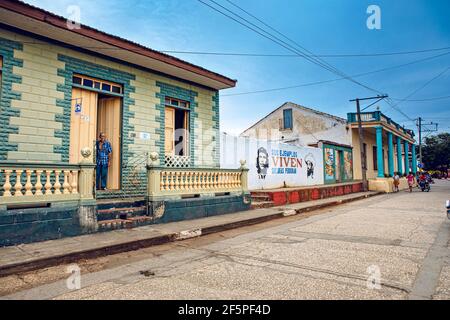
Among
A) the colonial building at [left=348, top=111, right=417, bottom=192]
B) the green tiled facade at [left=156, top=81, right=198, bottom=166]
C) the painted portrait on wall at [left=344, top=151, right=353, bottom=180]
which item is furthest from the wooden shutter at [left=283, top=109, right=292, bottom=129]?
the green tiled facade at [left=156, top=81, right=198, bottom=166]

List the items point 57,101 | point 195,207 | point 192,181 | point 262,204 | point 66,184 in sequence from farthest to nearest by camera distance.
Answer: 1. point 262,204
2. point 192,181
3. point 195,207
4. point 57,101
5. point 66,184

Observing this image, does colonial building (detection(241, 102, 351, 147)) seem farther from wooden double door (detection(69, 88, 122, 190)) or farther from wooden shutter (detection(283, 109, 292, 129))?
wooden double door (detection(69, 88, 122, 190))

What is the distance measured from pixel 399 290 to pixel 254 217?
17.8 ft

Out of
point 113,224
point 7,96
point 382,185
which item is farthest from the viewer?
point 382,185

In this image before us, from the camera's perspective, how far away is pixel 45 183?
599cm

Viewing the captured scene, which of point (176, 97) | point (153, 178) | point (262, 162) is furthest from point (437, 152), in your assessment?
point (153, 178)

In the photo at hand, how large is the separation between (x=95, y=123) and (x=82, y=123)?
36cm

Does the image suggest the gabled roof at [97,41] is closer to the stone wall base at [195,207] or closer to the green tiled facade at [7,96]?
the green tiled facade at [7,96]

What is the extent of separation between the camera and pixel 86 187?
611cm

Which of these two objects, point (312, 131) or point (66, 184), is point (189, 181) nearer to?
point (66, 184)

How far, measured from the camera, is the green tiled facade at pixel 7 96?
632cm
